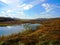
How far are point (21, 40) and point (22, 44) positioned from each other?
2.15ft

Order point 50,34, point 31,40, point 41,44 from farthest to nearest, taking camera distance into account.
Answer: point 50,34 → point 31,40 → point 41,44

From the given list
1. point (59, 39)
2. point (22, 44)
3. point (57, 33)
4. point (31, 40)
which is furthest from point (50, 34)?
point (22, 44)

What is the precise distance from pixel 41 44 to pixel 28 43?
91 cm

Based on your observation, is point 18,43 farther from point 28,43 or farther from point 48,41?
point 48,41

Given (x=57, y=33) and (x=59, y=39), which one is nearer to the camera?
(x=59, y=39)

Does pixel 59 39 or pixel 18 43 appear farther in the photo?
pixel 59 39

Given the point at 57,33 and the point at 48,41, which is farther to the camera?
Answer: the point at 57,33

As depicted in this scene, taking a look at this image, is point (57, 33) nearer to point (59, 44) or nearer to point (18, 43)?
point (59, 44)

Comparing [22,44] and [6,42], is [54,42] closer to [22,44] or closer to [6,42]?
[22,44]

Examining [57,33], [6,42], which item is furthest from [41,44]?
[57,33]

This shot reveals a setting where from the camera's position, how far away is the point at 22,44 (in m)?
10.3

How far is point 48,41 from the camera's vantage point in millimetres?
10688

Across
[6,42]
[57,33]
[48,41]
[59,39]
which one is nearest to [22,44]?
[6,42]

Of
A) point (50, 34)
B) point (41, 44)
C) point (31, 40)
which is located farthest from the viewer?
point (50, 34)
